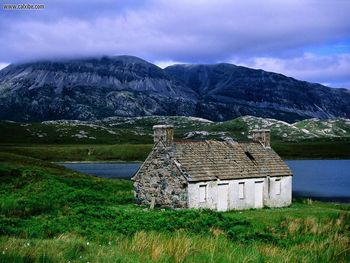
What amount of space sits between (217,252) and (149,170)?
37.0 meters

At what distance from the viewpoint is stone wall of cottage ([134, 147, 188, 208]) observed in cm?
4303

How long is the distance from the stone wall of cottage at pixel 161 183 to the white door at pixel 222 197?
436 centimetres

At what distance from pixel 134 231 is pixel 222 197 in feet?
83.5

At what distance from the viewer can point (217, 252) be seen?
360 inches

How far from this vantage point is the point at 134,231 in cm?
2116

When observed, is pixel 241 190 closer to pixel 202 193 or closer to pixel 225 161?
Answer: pixel 225 161

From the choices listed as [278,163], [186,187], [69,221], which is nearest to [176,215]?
[69,221]

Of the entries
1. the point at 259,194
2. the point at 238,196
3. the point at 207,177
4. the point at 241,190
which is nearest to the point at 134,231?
the point at 207,177

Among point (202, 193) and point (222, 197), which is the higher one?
point (202, 193)

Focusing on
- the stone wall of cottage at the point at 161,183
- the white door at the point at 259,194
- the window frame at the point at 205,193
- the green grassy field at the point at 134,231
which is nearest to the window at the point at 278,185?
the white door at the point at 259,194

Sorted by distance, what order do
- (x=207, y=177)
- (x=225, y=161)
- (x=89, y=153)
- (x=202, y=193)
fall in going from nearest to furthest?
(x=202, y=193) → (x=207, y=177) → (x=225, y=161) → (x=89, y=153)

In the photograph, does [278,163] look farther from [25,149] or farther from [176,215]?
[25,149]

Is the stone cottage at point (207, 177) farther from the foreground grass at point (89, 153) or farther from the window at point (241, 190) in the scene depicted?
the foreground grass at point (89, 153)

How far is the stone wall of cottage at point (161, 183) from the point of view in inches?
1694
